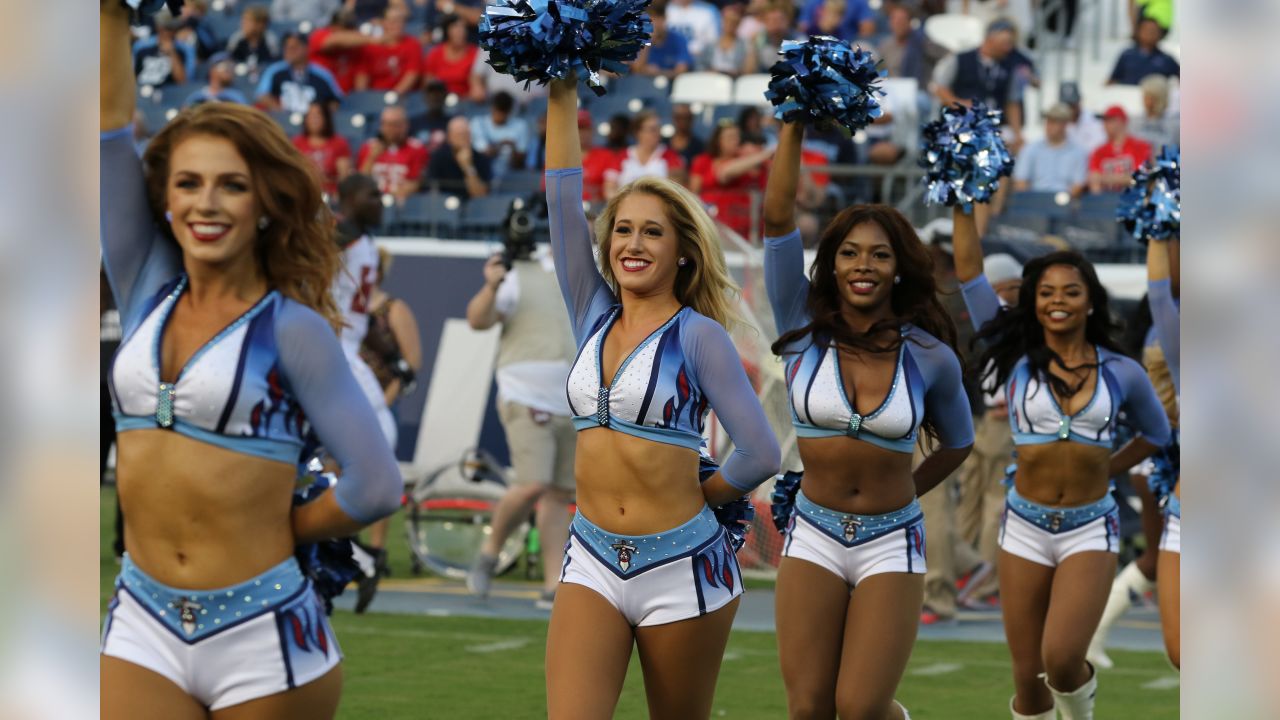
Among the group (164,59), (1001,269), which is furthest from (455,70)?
(1001,269)

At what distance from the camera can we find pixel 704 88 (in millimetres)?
15594

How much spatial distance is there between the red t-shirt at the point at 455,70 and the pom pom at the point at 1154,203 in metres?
10.9

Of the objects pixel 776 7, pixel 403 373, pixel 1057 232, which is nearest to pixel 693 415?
pixel 403 373

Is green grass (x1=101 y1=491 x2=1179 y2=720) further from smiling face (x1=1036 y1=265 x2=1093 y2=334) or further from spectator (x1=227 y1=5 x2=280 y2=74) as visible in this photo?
spectator (x1=227 y1=5 x2=280 y2=74)

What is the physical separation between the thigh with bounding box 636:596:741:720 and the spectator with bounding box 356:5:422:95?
13538mm

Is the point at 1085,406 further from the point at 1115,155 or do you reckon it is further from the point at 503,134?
the point at 503,134

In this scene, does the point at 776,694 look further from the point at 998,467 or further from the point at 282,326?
the point at 282,326

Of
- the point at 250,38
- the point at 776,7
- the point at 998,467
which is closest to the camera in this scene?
the point at 998,467

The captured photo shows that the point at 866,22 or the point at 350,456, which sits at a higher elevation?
the point at 866,22

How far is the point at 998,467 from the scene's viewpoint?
10.4 meters

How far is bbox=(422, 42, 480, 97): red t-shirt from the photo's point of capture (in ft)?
54.6

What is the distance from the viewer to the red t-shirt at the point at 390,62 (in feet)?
56.2
